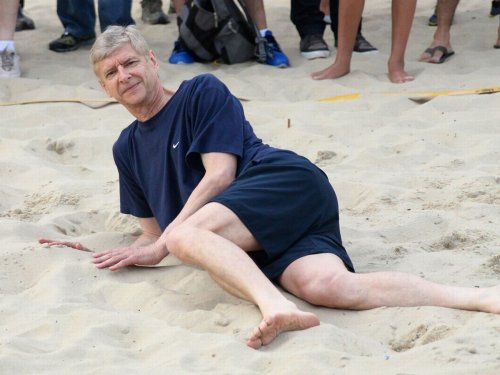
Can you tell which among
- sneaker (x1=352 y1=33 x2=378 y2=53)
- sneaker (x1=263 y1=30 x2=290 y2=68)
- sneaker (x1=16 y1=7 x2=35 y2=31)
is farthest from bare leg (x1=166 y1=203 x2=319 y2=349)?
sneaker (x1=16 y1=7 x2=35 y2=31)

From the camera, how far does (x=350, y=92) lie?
17.9ft

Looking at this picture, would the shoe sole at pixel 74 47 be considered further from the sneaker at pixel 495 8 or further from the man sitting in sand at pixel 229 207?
the man sitting in sand at pixel 229 207

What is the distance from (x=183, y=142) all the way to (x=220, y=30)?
2982 mm

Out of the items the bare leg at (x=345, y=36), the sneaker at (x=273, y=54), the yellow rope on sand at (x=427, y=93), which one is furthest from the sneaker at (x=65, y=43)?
the yellow rope on sand at (x=427, y=93)

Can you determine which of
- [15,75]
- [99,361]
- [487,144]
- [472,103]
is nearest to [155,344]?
[99,361]

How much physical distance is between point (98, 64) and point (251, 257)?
34.6 inches

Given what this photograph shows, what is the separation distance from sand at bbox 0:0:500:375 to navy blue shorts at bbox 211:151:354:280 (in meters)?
0.19

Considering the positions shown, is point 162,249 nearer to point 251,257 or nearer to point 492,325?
point 251,257

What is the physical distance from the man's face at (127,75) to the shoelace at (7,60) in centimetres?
275

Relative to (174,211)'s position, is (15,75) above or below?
below

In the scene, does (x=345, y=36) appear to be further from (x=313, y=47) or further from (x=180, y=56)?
(x=180, y=56)

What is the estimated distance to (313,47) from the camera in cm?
628

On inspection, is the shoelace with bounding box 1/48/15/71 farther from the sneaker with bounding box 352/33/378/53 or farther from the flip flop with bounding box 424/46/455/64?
the flip flop with bounding box 424/46/455/64

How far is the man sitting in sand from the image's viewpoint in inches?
111
